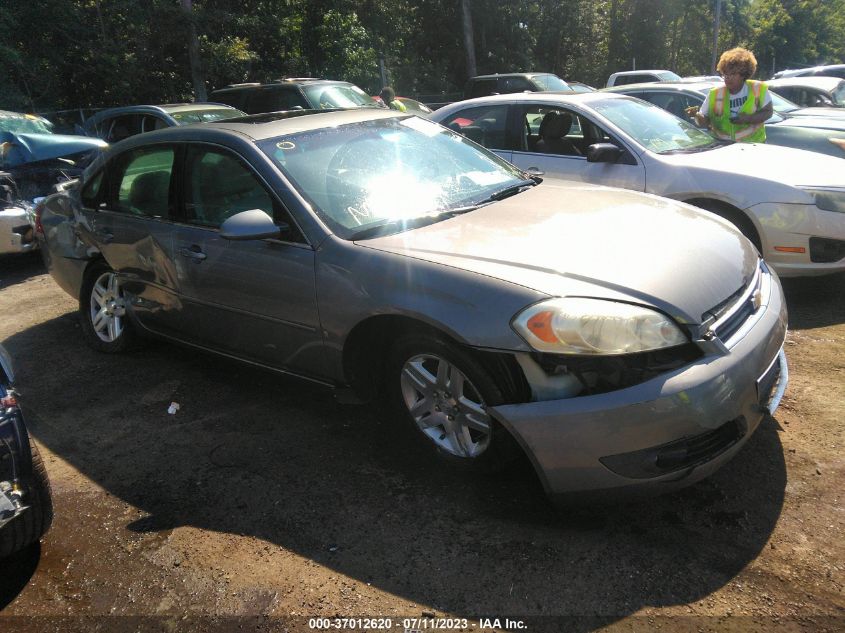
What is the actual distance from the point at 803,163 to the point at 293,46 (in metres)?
18.8

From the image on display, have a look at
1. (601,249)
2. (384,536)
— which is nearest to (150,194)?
(384,536)

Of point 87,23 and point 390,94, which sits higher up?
point 87,23

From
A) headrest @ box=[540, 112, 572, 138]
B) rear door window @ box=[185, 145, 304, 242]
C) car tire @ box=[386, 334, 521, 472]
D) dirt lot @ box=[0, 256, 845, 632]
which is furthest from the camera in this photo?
headrest @ box=[540, 112, 572, 138]

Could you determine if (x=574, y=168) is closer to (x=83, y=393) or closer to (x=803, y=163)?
(x=803, y=163)

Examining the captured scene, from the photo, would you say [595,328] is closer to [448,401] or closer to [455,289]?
[455,289]

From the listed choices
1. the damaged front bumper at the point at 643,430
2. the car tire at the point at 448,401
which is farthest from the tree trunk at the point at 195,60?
the damaged front bumper at the point at 643,430

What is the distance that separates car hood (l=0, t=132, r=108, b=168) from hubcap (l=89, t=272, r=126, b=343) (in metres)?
3.77

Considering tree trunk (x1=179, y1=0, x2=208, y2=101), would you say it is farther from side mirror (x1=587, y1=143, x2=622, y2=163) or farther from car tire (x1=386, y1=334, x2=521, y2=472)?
car tire (x1=386, y1=334, x2=521, y2=472)

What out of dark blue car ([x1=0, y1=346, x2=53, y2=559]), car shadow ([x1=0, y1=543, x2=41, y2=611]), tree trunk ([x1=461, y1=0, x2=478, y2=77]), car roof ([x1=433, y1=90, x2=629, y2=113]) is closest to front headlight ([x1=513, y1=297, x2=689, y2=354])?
dark blue car ([x1=0, y1=346, x2=53, y2=559])

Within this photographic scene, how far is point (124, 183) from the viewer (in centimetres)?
466

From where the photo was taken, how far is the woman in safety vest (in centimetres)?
637

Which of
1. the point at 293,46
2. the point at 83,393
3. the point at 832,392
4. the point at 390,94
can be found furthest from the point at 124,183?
the point at 293,46

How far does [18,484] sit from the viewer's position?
2586 mm

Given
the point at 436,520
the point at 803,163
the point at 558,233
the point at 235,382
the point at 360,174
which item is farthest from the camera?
the point at 803,163
